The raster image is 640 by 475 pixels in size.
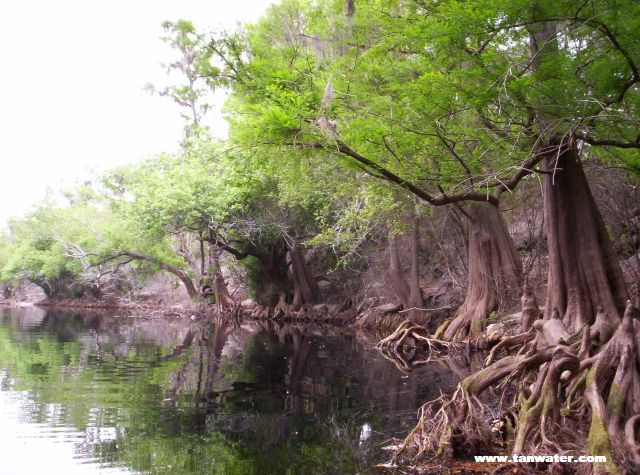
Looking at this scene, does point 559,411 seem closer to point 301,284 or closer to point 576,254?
point 576,254

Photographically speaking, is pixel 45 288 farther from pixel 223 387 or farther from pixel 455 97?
pixel 455 97

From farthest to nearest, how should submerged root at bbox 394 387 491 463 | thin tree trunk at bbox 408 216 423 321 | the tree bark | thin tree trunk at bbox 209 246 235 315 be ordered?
thin tree trunk at bbox 209 246 235 315, the tree bark, thin tree trunk at bbox 408 216 423 321, submerged root at bbox 394 387 491 463

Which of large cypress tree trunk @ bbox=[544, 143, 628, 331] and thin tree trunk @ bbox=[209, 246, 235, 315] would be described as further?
thin tree trunk @ bbox=[209, 246, 235, 315]

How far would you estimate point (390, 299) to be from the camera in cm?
2739

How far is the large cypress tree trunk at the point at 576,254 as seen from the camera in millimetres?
9438

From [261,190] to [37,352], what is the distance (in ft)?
47.5

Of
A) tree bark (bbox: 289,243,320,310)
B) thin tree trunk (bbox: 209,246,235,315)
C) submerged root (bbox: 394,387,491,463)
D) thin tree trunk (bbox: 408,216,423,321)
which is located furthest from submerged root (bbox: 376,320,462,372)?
thin tree trunk (bbox: 209,246,235,315)

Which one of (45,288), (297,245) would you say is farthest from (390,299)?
(45,288)

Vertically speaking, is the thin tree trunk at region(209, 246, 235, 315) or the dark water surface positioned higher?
the thin tree trunk at region(209, 246, 235, 315)

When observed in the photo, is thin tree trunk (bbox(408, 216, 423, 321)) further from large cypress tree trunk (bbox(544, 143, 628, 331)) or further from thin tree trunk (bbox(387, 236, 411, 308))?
large cypress tree trunk (bbox(544, 143, 628, 331))

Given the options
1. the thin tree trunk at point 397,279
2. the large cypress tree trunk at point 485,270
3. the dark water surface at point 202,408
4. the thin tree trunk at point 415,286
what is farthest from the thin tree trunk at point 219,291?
the large cypress tree trunk at point 485,270

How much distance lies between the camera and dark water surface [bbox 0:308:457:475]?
7004 millimetres

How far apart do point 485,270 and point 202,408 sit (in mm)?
12065

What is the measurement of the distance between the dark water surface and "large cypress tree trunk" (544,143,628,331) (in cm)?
310
